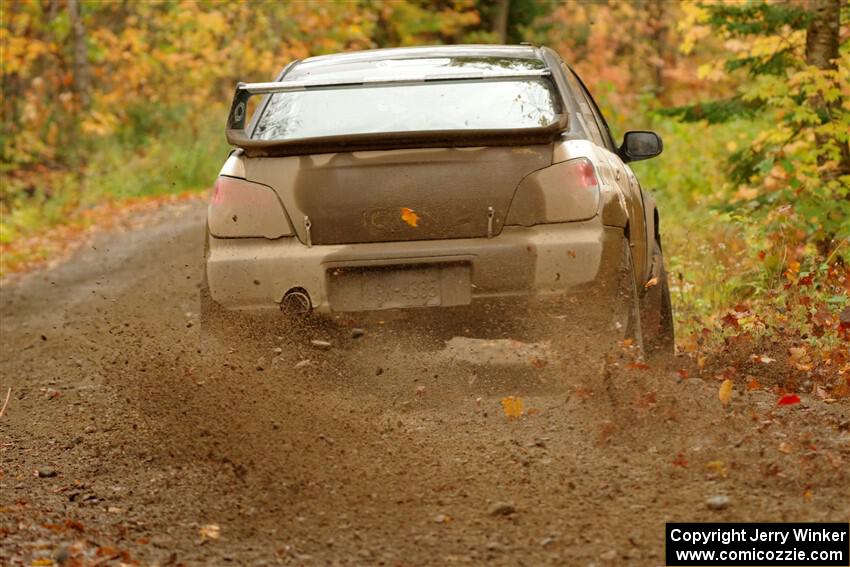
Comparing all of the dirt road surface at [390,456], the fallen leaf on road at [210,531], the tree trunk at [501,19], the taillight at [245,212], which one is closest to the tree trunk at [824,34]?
the dirt road surface at [390,456]

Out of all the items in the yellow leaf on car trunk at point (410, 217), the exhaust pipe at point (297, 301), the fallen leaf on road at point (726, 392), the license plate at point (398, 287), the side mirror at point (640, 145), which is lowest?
the fallen leaf on road at point (726, 392)

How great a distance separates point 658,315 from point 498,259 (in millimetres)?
1776

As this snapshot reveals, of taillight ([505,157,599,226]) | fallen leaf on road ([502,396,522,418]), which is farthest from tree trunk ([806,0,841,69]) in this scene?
fallen leaf on road ([502,396,522,418])

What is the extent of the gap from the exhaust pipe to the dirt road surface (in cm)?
19

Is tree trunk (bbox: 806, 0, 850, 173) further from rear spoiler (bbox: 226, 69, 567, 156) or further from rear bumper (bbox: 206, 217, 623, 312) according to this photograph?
rear bumper (bbox: 206, 217, 623, 312)

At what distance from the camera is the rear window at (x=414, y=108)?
594 cm

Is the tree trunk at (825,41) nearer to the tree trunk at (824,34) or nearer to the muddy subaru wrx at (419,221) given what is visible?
the tree trunk at (824,34)

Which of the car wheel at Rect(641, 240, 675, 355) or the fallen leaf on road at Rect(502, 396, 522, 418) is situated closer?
the fallen leaf on road at Rect(502, 396, 522, 418)

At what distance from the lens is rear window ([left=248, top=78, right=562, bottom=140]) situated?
19.5 feet

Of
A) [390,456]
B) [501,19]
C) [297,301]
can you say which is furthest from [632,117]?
[390,456]

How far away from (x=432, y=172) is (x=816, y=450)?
81.8 inches

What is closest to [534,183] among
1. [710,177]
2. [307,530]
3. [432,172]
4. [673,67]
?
[432,172]

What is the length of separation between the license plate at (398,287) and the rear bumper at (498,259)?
0.03 meters

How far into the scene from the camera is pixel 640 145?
7160mm
